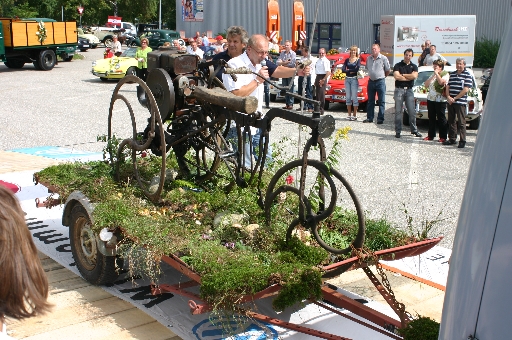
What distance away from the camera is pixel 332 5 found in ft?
121

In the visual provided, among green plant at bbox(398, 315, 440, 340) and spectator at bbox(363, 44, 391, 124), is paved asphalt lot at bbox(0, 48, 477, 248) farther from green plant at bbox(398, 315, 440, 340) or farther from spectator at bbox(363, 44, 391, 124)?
green plant at bbox(398, 315, 440, 340)

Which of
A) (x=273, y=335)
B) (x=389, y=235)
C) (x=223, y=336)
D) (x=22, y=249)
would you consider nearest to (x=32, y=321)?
(x=223, y=336)

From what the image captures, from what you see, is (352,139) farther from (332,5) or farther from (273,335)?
(332,5)

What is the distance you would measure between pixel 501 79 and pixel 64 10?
182 ft

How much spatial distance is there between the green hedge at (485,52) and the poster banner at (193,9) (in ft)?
64.3

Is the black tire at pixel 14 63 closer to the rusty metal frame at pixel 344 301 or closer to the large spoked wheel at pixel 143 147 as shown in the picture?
the large spoked wheel at pixel 143 147

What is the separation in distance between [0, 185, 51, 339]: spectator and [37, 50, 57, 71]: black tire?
83.1 feet

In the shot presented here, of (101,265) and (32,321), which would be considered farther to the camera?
(101,265)

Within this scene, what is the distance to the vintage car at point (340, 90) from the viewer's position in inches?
629

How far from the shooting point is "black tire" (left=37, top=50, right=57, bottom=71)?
25.4 metres

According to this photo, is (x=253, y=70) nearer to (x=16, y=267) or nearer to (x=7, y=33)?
(x=16, y=267)

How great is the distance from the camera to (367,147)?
11938 mm

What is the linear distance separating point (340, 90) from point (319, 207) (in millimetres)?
12387

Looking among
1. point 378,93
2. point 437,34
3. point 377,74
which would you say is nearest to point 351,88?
point 378,93
